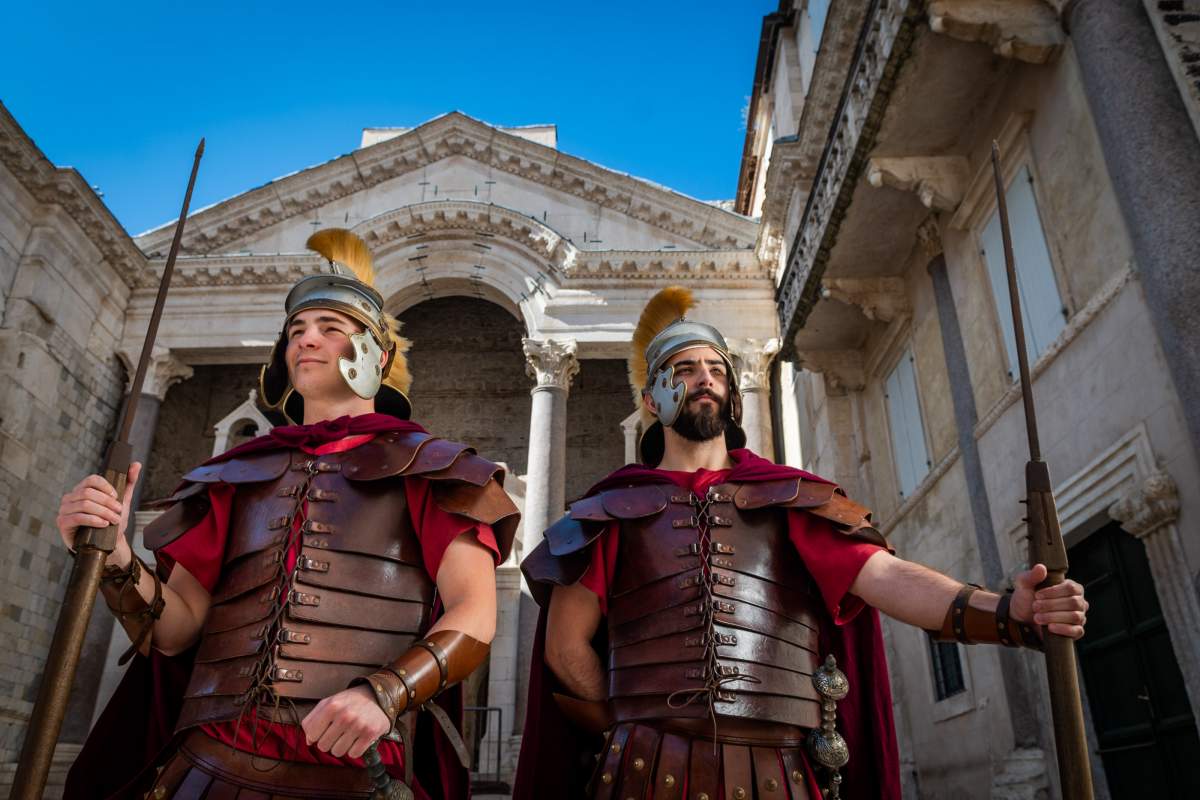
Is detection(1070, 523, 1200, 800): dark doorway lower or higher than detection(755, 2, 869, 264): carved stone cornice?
lower

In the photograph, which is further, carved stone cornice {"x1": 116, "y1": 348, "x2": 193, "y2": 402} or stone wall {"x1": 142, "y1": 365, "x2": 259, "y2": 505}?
stone wall {"x1": 142, "y1": 365, "x2": 259, "y2": 505}

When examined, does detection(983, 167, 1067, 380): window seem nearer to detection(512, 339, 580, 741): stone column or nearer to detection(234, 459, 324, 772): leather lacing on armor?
detection(234, 459, 324, 772): leather lacing on armor

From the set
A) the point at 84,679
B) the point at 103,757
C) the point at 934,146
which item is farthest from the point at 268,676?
the point at 84,679

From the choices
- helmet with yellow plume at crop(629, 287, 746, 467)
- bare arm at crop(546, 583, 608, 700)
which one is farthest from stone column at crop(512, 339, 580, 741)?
bare arm at crop(546, 583, 608, 700)

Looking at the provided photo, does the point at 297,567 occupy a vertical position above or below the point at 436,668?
above

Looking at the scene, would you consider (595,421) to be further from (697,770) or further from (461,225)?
(697,770)

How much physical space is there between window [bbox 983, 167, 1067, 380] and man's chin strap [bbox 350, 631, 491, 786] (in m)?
5.57

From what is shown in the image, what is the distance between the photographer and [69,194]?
1449 centimetres

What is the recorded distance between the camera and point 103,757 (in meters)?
2.93

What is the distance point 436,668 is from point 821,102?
11400 mm

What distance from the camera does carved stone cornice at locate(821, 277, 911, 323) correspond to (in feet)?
31.3

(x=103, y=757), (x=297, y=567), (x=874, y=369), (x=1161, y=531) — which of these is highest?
(x=874, y=369)

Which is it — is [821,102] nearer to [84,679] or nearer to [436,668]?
[436,668]

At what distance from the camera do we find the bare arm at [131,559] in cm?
243
